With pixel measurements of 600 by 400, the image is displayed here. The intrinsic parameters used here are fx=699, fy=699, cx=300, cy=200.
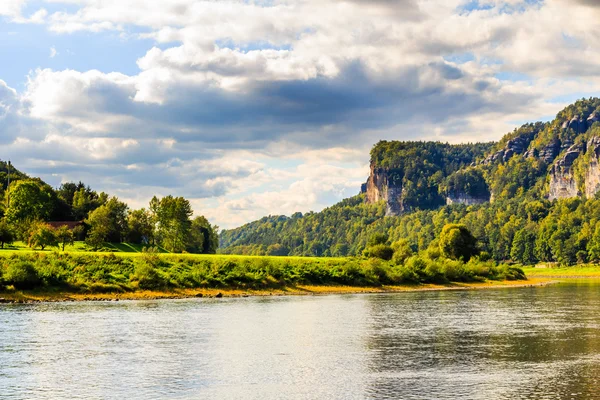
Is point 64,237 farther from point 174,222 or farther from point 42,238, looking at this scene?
point 174,222

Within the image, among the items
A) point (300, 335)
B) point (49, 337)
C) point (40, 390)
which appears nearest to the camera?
point (40, 390)

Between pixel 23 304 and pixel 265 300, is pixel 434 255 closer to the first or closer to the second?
pixel 265 300

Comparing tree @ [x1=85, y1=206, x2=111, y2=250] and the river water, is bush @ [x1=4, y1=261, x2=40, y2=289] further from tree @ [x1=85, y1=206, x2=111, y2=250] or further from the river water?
tree @ [x1=85, y1=206, x2=111, y2=250]

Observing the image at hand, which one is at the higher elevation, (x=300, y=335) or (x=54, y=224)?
(x=54, y=224)

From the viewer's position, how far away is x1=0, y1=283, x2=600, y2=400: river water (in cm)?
3719

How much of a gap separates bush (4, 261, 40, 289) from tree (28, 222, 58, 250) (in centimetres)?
3558

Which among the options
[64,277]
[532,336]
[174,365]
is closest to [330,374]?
[174,365]

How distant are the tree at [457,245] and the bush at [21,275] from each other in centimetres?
10616

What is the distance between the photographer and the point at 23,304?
285ft

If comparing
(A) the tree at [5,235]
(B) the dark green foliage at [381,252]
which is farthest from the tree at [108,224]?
(B) the dark green foliage at [381,252]

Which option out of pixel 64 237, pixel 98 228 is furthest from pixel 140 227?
pixel 64 237

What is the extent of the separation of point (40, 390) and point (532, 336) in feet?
131

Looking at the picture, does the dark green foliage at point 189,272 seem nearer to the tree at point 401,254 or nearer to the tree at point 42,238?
the tree at point 401,254

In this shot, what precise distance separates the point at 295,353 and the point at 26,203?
13096 centimetres
